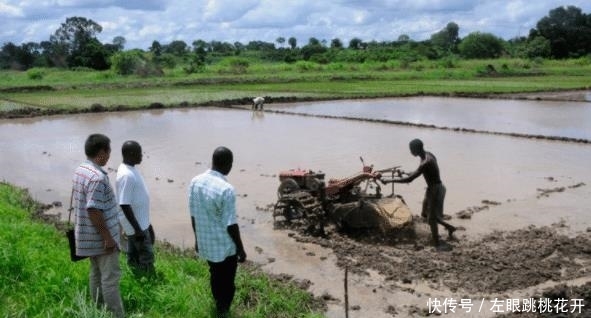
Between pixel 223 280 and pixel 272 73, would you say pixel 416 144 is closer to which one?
pixel 223 280

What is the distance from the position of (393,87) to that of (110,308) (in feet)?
113

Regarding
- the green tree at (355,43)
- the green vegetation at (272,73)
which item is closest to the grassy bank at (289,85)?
the green vegetation at (272,73)

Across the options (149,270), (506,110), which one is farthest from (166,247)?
(506,110)

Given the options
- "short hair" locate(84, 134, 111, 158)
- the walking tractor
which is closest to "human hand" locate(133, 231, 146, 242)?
"short hair" locate(84, 134, 111, 158)

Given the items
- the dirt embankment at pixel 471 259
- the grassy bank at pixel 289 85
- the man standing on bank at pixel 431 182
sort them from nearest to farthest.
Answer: the dirt embankment at pixel 471 259, the man standing on bank at pixel 431 182, the grassy bank at pixel 289 85

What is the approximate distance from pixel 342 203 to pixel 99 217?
14.5ft

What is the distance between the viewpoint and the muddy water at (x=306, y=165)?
7656 millimetres

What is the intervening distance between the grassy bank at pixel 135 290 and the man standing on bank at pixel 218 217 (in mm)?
636

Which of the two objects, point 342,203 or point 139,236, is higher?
point 139,236

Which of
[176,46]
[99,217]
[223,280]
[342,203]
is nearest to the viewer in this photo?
[99,217]

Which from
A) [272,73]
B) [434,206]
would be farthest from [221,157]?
[272,73]

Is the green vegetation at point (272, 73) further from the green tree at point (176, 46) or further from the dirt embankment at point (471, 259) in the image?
the dirt embankment at point (471, 259)

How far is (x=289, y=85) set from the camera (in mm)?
41094

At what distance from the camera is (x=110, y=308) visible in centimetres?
450
